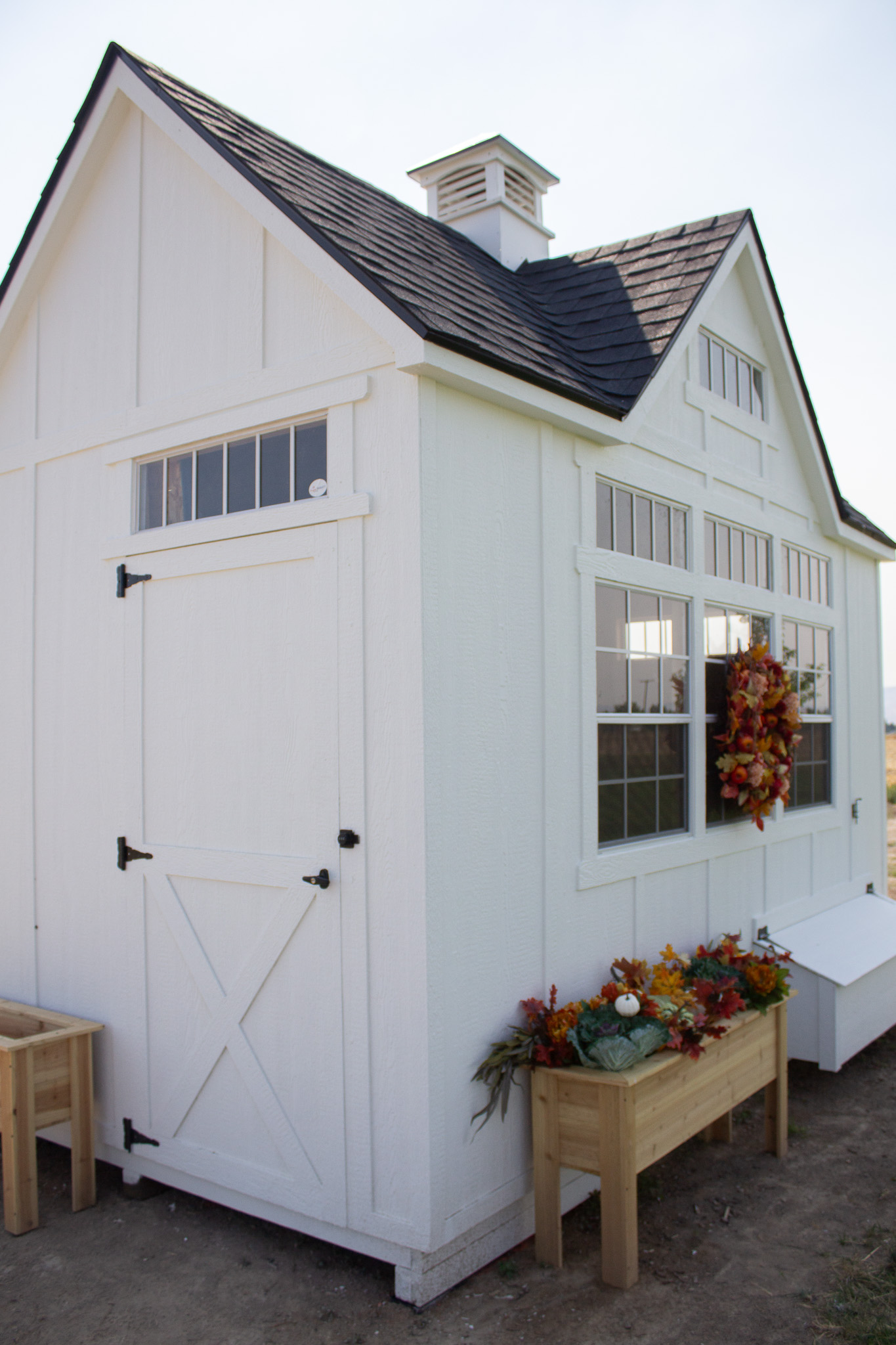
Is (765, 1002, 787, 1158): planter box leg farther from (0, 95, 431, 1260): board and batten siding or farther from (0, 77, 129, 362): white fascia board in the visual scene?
(0, 77, 129, 362): white fascia board

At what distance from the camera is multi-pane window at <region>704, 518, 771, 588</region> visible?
236 inches

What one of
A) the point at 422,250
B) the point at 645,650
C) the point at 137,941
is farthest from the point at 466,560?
the point at 137,941

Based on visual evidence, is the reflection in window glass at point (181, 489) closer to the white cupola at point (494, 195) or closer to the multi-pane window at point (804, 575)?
the white cupola at point (494, 195)

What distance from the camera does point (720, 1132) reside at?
525cm

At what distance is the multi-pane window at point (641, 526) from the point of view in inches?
194

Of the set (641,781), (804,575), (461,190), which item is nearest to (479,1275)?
(641,781)

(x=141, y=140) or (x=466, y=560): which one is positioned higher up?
(x=141, y=140)

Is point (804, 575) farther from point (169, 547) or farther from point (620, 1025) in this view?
point (169, 547)

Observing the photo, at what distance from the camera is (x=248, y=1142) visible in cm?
421

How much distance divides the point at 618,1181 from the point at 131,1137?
2319mm

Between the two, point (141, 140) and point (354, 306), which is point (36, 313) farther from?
point (354, 306)

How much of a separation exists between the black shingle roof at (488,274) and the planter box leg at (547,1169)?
114 inches

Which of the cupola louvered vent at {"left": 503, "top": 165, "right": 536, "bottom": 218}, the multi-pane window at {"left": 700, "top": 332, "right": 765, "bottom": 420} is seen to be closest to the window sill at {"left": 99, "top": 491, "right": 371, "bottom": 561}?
the multi-pane window at {"left": 700, "top": 332, "right": 765, "bottom": 420}

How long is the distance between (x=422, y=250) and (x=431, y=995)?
11.9 ft
